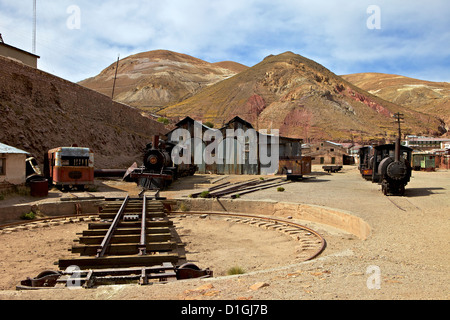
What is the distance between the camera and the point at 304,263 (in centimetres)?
567

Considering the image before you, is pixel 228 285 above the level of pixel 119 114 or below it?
below

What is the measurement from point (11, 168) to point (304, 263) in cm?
1503

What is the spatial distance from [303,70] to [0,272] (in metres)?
123

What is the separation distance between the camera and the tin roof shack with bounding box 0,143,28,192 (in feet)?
49.3

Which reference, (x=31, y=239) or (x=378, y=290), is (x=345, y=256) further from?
(x=31, y=239)

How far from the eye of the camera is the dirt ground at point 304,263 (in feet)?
13.8

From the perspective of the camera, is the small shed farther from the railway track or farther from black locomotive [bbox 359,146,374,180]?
the railway track

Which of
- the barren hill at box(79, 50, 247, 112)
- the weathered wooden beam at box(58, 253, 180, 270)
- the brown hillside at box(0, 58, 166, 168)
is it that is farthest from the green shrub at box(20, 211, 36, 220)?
the barren hill at box(79, 50, 247, 112)

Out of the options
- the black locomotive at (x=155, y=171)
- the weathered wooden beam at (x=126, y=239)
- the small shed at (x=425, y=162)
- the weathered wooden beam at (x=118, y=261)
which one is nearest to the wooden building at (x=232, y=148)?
the black locomotive at (x=155, y=171)

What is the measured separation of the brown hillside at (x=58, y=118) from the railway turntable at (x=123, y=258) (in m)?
15.6

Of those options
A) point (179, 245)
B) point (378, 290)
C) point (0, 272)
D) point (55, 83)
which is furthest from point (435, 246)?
point (55, 83)

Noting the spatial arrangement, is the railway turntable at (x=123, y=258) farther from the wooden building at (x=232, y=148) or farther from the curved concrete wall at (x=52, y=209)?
the wooden building at (x=232, y=148)

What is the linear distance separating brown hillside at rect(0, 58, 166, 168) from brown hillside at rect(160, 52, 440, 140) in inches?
2105

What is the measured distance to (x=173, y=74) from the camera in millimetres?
170625
